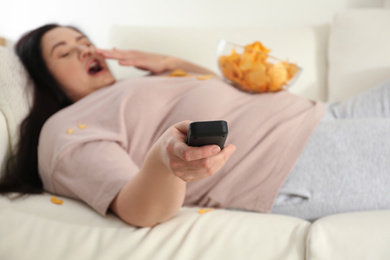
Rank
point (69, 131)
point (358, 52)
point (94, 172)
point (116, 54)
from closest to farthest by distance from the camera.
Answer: point (94, 172)
point (69, 131)
point (116, 54)
point (358, 52)

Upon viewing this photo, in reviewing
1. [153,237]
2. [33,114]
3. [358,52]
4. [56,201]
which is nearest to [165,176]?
[153,237]

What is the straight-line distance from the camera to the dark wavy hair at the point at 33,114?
47.8 inches

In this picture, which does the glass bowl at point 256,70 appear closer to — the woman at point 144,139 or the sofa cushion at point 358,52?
the woman at point 144,139

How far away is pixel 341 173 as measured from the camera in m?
1.14

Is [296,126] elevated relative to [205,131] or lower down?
lower down

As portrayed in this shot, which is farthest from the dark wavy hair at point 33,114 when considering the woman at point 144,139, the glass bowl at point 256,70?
the glass bowl at point 256,70

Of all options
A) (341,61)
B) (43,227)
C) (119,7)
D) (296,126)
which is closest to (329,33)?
(341,61)

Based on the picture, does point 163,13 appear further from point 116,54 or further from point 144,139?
point 144,139

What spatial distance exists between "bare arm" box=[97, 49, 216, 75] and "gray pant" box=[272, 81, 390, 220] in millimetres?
613

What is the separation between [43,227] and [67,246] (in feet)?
0.27

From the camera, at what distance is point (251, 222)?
0.97m

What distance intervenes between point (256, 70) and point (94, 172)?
571 millimetres

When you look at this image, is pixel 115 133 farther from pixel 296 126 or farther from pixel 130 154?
pixel 296 126

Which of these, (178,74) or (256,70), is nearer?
(256,70)
